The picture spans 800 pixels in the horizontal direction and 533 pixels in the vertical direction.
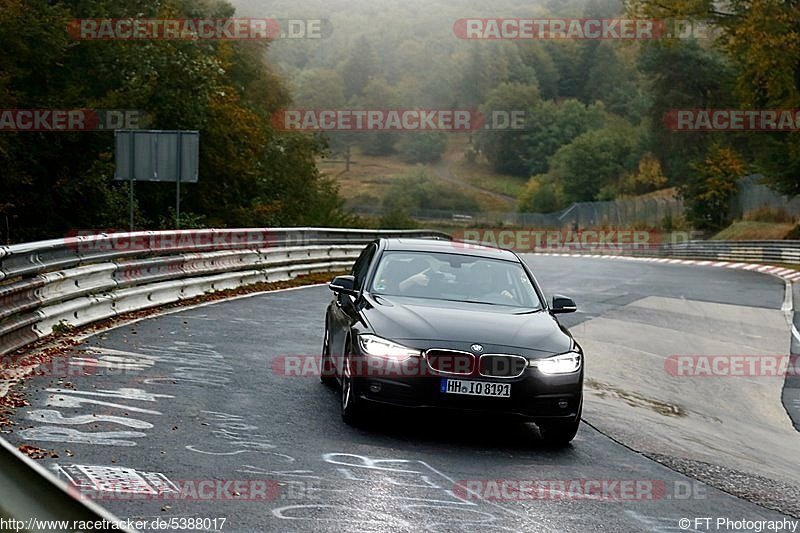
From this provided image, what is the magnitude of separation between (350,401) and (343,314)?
4.83 feet

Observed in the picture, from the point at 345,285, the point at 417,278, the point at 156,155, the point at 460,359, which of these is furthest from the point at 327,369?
the point at 156,155

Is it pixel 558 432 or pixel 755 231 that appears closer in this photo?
pixel 558 432

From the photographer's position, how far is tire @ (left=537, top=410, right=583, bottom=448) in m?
8.89

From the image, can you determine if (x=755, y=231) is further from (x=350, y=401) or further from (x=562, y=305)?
(x=350, y=401)

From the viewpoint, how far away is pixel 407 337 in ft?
28.8

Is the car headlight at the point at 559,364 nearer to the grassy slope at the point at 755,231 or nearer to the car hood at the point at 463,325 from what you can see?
the car hood at the point at 463,325

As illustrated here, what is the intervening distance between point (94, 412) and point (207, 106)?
3643 cm

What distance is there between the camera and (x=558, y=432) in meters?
8.98

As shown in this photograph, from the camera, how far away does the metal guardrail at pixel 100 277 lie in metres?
2.44

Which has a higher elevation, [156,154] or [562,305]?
[156,154]

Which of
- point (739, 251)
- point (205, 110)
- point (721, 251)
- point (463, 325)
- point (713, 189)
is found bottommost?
point (721, 251)

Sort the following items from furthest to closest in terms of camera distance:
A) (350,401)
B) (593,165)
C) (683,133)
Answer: (593,165)
(683,133)
(350,401)

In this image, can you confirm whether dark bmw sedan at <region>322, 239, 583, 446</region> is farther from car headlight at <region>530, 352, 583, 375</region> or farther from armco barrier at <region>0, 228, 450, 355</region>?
armco barrier at <region>0, 228, 450, 355</region>

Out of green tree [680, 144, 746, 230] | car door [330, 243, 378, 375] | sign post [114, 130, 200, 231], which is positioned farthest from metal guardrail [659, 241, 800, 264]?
car door [330, 243, 378, 375]
